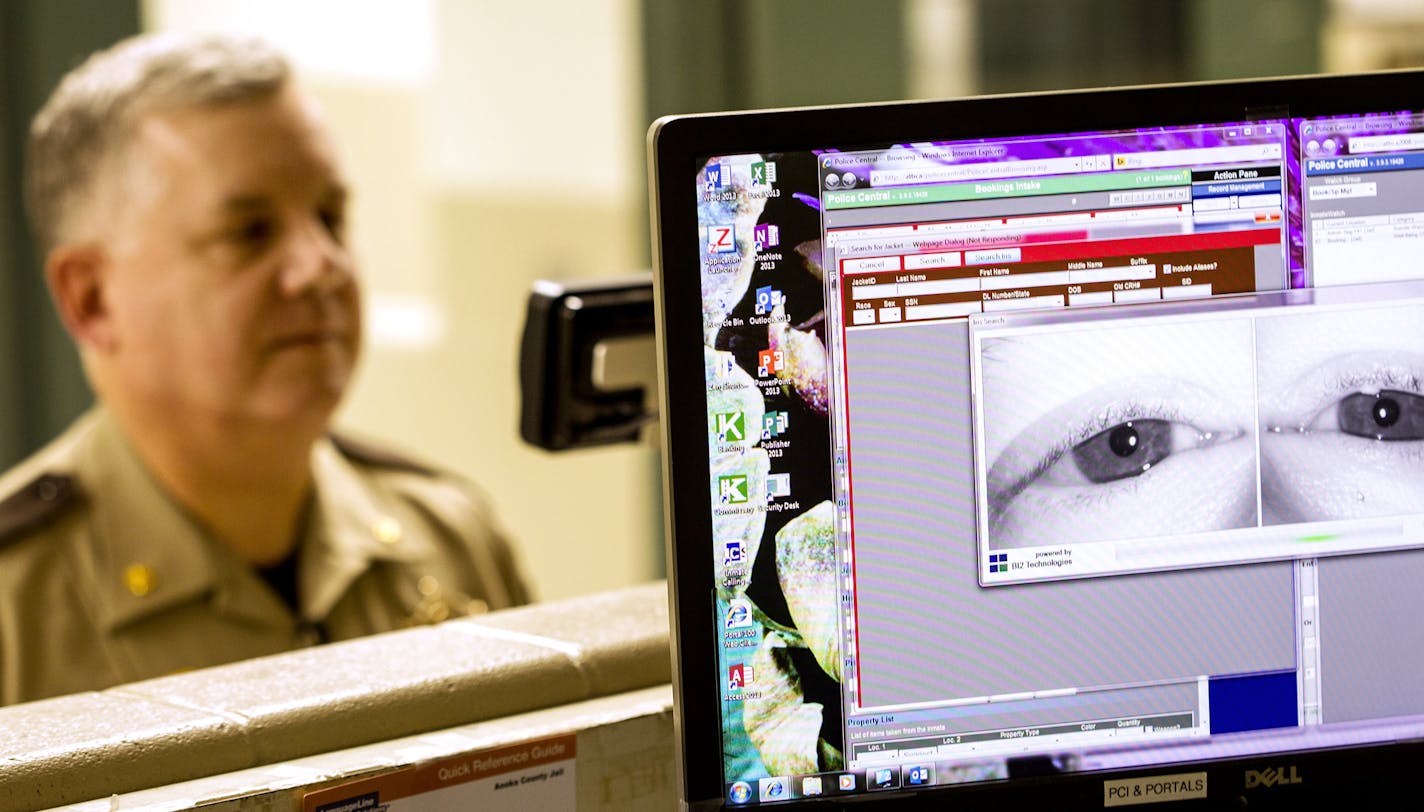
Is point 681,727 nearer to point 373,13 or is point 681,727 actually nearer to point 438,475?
point 438,475

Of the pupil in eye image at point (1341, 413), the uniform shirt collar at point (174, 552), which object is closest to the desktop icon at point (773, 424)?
the pupil in eye image at point (1341, 413)

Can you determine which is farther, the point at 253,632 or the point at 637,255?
the point at 637,255

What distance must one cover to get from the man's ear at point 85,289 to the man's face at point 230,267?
1 centimetres

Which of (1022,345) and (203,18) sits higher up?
(203,18)

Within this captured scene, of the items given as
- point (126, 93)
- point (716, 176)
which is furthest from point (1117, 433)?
point (126, 93)

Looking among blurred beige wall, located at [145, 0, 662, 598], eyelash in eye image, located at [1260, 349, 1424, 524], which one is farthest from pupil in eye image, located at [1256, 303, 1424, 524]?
blurred beige wall, located at [145, 0, 662, 598]

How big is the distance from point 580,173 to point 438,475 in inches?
59.6

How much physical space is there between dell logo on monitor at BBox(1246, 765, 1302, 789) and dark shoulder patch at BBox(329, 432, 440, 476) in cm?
117

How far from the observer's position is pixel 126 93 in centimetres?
148

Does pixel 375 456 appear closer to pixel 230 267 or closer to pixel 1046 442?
pixel 230 267

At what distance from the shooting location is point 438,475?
71.6 inches

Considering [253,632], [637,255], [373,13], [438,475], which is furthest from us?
[637,255]

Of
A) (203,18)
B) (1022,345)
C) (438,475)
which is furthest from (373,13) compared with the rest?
(1022,345)

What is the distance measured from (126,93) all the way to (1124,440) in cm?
106
